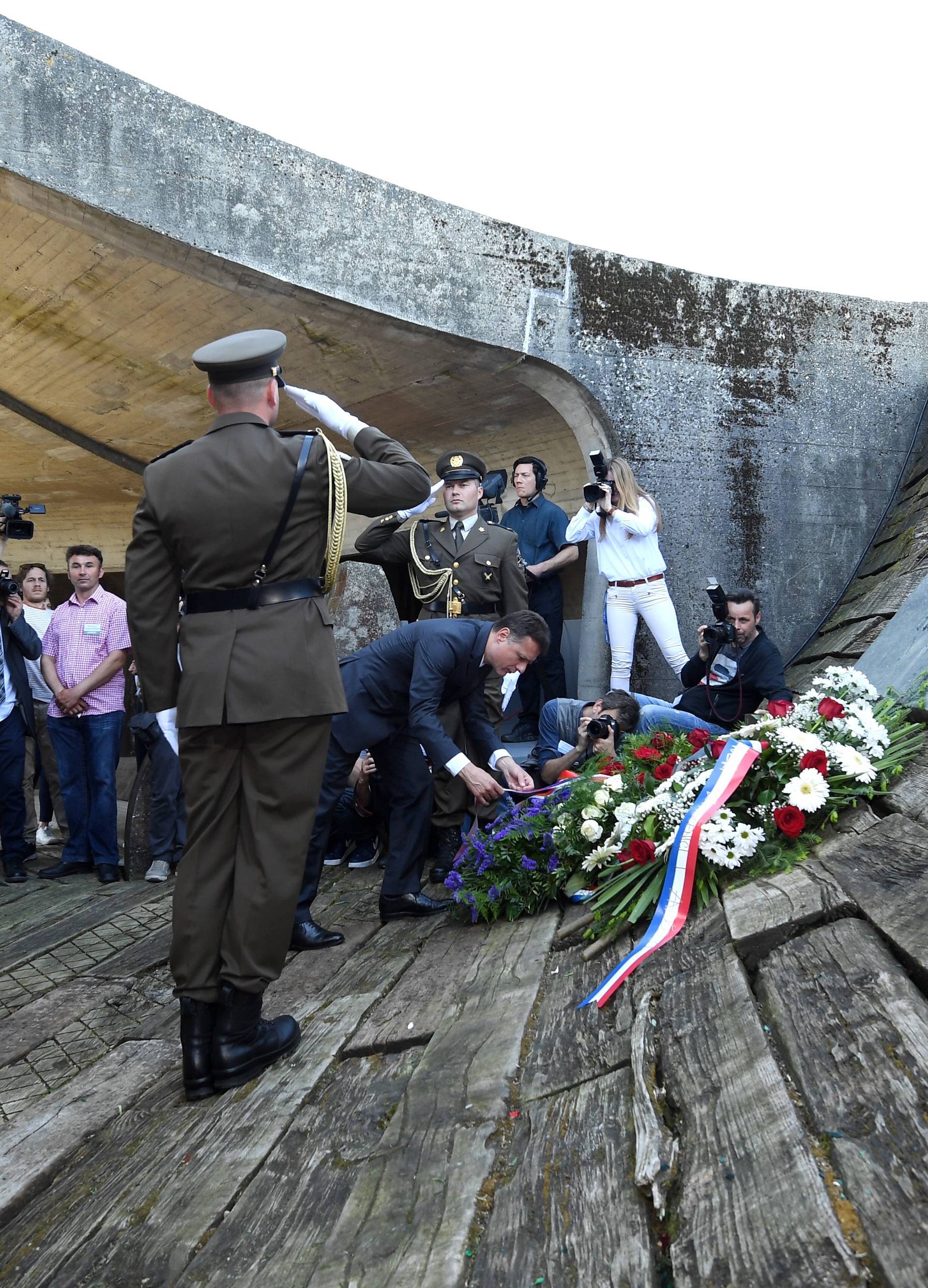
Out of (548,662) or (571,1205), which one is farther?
(548,662)

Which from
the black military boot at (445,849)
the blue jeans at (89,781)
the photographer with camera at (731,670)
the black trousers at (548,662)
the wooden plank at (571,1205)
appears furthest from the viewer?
the black trousers at (548,662)

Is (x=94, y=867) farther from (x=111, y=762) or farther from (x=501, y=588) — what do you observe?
(x=501, y=588)

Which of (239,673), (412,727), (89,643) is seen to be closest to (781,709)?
Answer: (412,727)

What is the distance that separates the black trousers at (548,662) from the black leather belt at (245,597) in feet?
12.1

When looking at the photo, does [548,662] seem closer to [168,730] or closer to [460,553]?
[460,553]

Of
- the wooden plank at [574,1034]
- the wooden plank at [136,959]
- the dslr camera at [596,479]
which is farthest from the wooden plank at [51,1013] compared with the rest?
the dslr camera at [596,479]

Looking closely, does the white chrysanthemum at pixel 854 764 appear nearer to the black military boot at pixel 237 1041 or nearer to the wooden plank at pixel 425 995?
the wooden plank at pixel 425 995

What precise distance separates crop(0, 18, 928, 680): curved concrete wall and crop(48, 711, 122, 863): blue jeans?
2.72 meters

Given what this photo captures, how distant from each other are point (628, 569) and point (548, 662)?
773mm

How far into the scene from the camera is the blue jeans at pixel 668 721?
4.70 meters

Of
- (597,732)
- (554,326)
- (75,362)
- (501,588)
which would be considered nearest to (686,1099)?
(597,732)

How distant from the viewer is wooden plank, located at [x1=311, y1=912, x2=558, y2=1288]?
1.48 metres

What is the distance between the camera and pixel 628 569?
234 inches

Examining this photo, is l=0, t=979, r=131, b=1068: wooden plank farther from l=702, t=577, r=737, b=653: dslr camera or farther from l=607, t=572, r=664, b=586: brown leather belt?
l=607, t=572, r=664, b=586: brown leather belt
